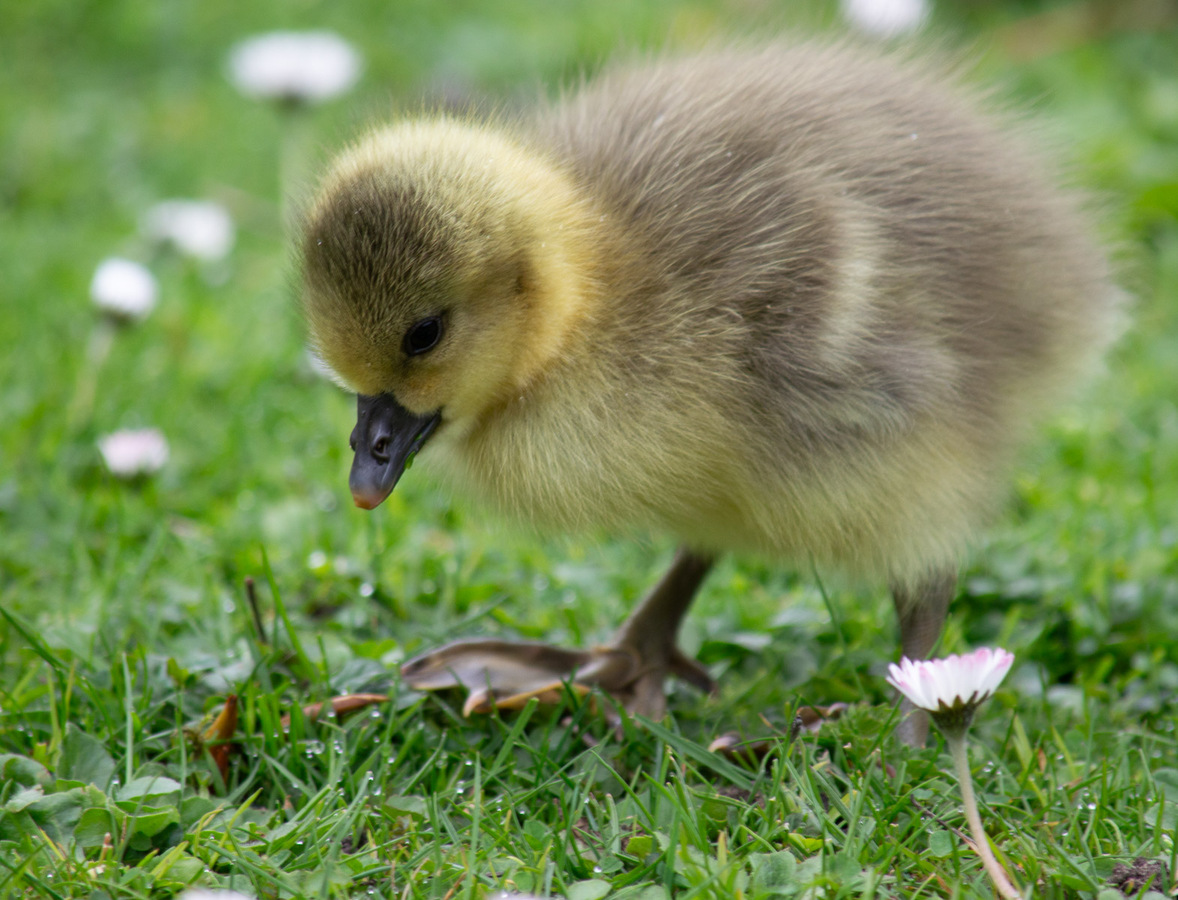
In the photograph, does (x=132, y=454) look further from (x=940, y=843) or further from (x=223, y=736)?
(x=940, y=843)

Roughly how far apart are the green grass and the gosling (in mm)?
208

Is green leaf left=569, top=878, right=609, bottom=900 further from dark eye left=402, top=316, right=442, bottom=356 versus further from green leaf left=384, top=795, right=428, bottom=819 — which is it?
dark eye left=402, top=316, right=442, bottom=356

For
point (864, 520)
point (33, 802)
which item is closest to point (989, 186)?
point (864, 520)

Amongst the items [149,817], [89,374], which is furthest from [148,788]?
[89,374]

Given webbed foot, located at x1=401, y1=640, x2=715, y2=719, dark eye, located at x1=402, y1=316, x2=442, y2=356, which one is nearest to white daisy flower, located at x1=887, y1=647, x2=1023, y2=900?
webbed foot, located at x1=401, y1=640, x2=715, y2=719

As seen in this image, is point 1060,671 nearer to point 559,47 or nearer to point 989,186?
point 989,186

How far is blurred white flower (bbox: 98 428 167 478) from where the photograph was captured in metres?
2.88

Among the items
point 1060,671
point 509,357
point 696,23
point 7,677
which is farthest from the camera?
point 696,23

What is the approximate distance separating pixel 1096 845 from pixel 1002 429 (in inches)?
28.0

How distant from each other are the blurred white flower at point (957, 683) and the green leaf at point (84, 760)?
1.19 meters

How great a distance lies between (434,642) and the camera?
244cm

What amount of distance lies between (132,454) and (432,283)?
1.30m

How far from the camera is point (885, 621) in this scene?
2.59 metres

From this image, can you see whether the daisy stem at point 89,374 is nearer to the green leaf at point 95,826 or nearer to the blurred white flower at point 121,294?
the blurred white flower at point 121,294
